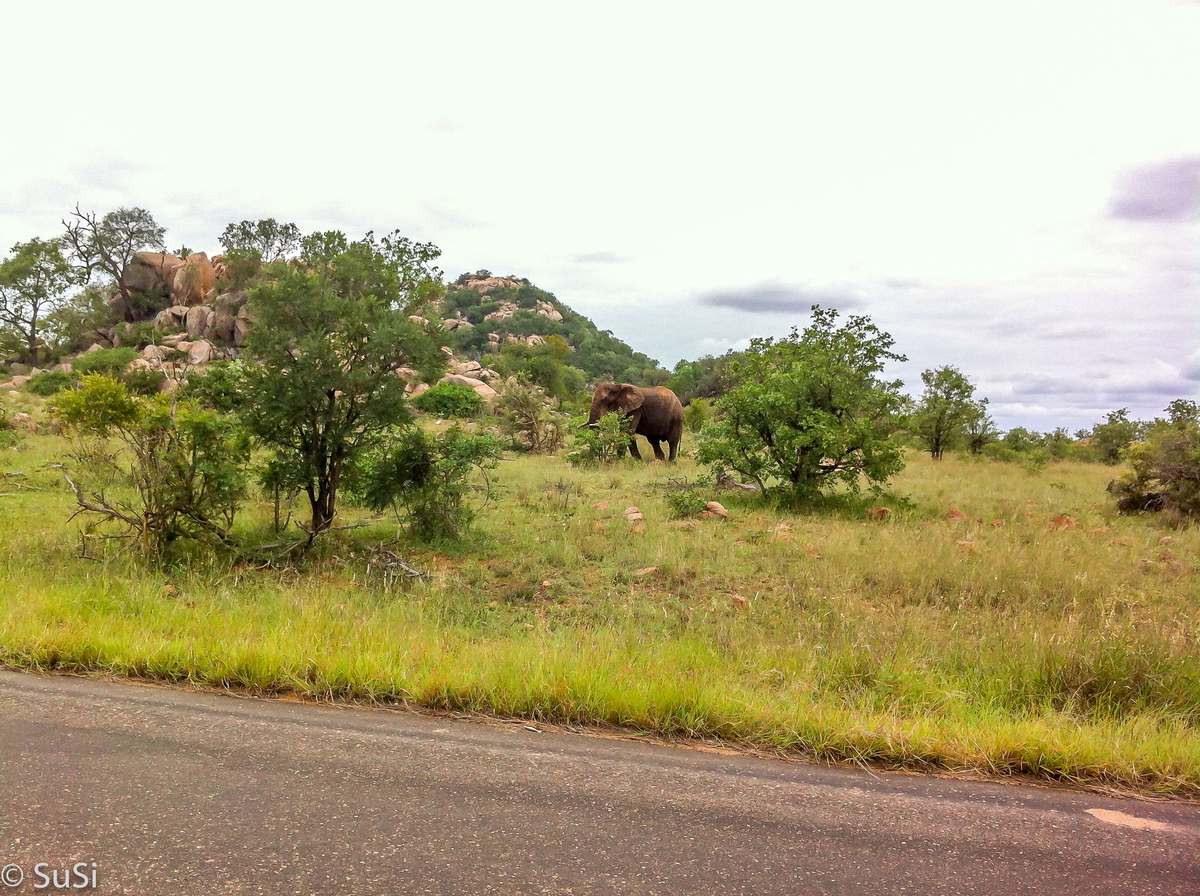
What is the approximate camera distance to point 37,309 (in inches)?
2149

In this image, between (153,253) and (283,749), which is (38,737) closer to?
(283,749)

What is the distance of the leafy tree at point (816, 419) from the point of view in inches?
500

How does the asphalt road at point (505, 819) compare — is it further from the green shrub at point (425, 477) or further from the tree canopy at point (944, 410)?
the tree canopy at point (944, 410)

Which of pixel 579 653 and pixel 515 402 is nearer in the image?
pixel 579 653

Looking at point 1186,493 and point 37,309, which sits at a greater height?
point 37,309

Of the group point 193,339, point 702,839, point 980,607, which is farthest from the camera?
point 193,339

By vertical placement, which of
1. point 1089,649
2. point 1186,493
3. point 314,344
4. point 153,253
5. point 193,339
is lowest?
point 1089,649

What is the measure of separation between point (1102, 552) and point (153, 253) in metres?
64.0

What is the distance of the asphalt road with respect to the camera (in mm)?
2572

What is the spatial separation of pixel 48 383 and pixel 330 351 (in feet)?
127

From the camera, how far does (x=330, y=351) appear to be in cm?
852

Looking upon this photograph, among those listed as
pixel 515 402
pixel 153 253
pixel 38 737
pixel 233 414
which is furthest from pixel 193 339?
pixel 38 737

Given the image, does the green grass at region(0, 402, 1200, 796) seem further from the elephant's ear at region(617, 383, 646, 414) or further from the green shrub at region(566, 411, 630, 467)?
the elephant's ear at region(617, 383, 646, 414)

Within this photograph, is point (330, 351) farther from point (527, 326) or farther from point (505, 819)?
point (527, 326)
